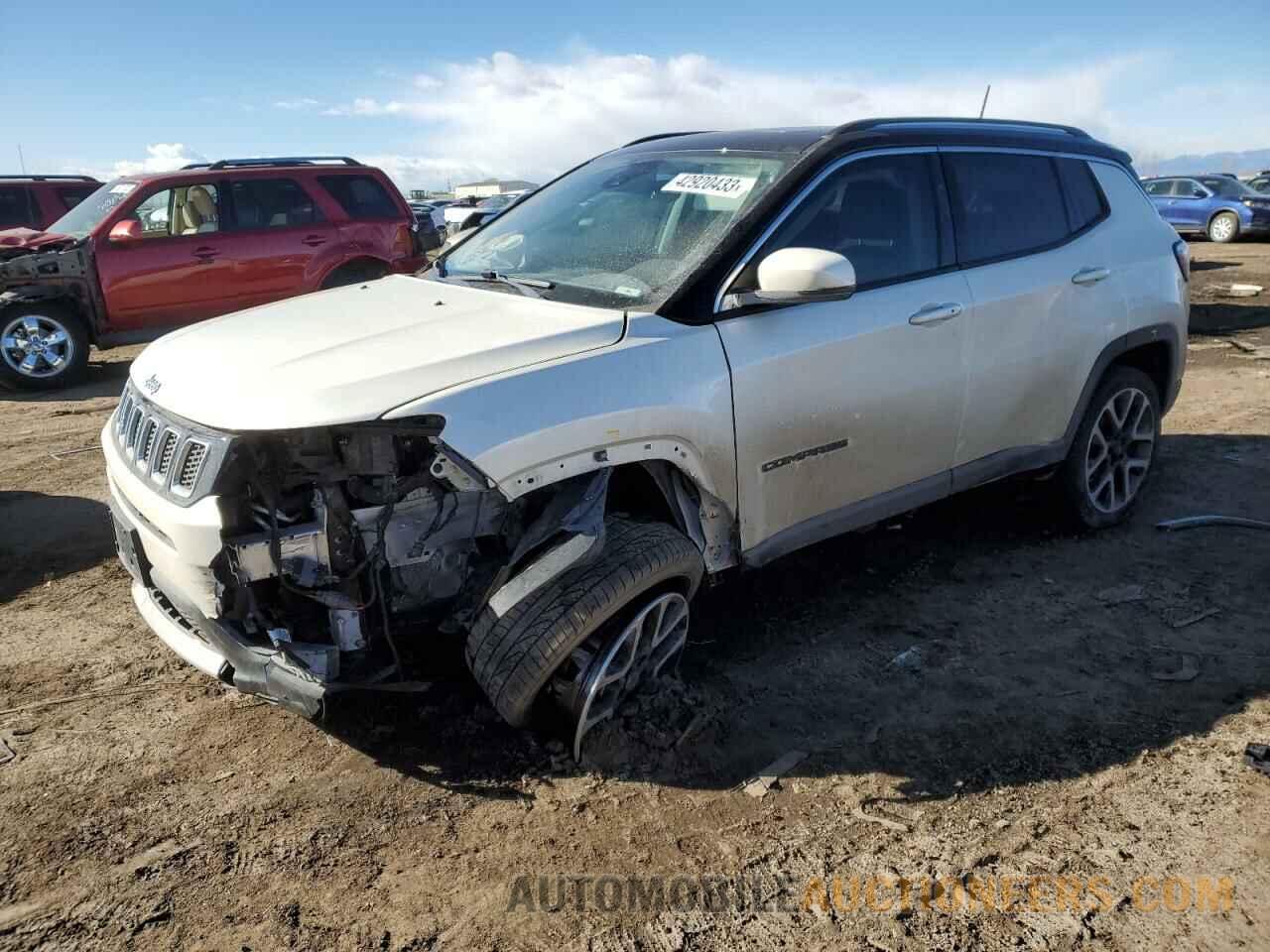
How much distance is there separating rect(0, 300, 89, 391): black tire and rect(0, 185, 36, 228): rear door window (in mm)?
3892

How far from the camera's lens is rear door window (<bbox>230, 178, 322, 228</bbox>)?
9383 millimetres

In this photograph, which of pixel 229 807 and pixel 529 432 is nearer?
pixel 529 432

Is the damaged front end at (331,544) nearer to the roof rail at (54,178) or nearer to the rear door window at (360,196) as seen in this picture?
the rear door window at (360,196)

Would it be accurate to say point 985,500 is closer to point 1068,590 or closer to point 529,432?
point 1068,590

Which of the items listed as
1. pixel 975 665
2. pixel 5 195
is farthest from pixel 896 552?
pixel 5 195

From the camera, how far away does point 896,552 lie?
4602mm

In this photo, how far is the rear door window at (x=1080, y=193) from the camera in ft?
14.3

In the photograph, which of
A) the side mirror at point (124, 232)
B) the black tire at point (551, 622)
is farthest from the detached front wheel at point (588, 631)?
the side mirror at point (124, 232)

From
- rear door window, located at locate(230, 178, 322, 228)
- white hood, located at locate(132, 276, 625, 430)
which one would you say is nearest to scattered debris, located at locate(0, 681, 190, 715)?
white hood, located at locate(132, 276, 625, 430)

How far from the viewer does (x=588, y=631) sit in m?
2.76

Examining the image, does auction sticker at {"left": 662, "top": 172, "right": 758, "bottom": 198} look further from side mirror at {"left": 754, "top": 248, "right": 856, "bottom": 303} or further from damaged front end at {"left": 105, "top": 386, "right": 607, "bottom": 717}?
damaged front end at {"left": 105, "top": 386, "right": 607, "bottom": 717}

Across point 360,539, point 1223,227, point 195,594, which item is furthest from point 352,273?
point 1223,227

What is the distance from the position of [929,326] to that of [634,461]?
140cm

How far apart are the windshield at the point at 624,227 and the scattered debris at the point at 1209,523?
9.81 feet
